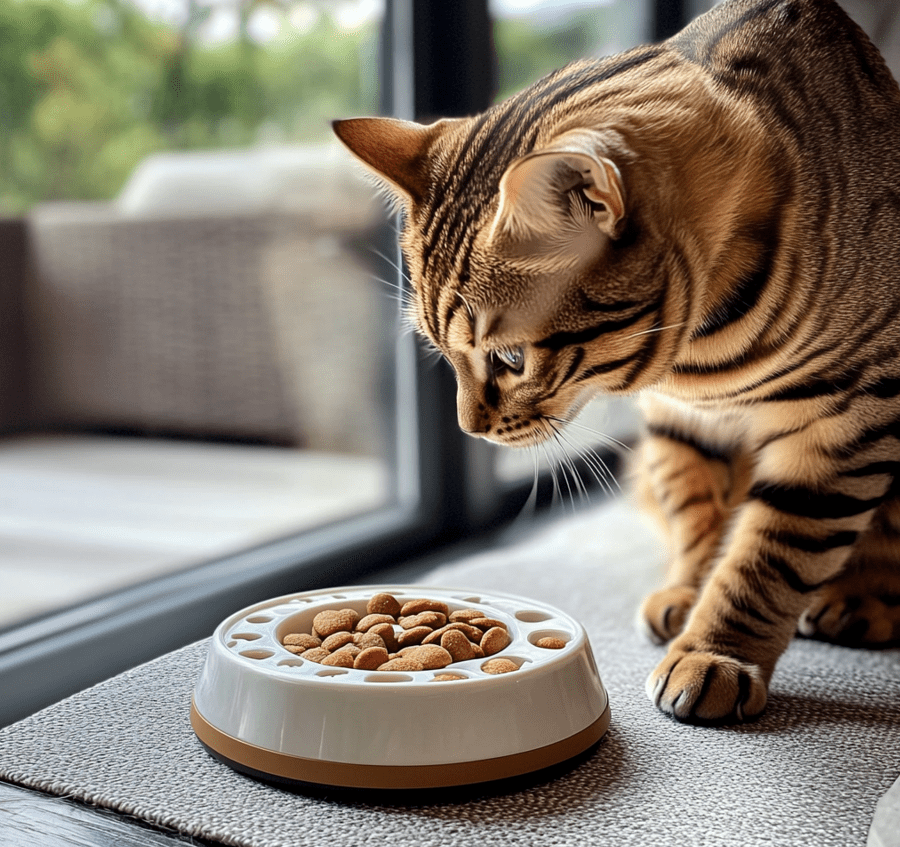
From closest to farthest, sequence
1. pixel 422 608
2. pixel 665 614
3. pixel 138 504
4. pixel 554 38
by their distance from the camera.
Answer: pixel 422 608, pixel 665 614, pixel 138 504, pixel 554 38

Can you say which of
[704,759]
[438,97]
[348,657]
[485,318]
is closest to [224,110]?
[438,97]

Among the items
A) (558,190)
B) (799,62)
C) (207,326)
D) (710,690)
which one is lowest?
(710,690)

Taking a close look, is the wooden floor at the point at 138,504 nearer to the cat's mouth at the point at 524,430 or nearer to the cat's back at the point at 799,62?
the cat's mouth at the point at 524,430

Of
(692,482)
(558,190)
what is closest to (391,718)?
(558,190)

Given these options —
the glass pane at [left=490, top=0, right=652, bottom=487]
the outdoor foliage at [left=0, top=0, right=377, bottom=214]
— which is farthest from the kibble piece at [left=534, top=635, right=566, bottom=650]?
the outdoor foliage at [left=0, top=0, right=377, bottom=214]

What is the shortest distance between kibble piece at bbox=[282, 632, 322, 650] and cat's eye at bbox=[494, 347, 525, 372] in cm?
33

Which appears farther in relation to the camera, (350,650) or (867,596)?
(867,596)

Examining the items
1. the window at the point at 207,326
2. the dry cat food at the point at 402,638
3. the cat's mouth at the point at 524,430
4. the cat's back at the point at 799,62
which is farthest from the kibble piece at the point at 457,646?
the cat's back at the point at 799,62

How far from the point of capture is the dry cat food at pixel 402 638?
2.92 feet

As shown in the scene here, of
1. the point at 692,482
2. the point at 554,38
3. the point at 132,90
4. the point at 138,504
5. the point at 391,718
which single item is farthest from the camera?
the point at 554,38

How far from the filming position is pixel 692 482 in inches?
53.9

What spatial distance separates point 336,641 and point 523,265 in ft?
1.29

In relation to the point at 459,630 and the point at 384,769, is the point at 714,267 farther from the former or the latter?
the point at 384,769

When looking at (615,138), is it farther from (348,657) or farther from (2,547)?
(2,547)
